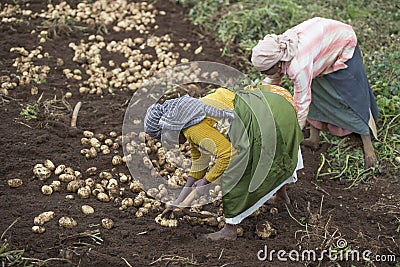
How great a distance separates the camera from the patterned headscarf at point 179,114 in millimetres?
2432

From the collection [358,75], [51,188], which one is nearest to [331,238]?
[358,75]

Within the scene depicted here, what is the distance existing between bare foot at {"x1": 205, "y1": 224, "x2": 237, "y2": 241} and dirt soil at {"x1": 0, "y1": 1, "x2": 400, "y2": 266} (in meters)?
0.04

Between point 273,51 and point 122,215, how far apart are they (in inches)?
49.4

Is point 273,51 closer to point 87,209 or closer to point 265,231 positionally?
point 265,231

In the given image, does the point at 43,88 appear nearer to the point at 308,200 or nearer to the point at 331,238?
the point at 308,200

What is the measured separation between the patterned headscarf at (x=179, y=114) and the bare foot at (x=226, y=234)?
1.98ft

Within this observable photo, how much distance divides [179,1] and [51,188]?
9.75 ft

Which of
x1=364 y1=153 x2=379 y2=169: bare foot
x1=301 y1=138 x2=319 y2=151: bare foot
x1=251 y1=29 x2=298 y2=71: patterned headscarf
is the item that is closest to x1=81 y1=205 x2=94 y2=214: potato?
x1=251 y1=29 x2=298 y2=71: patterned headscarf

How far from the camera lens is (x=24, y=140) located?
345cm

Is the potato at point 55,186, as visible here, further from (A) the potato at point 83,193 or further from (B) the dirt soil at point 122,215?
(A) the potato at point 83,193

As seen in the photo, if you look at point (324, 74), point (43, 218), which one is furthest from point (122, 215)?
point (324, 74)

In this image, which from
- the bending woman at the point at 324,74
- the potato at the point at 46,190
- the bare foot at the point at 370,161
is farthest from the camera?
the bare foot at the point at 370,161

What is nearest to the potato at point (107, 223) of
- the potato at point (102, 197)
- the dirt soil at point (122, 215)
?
the dirt soil at point (122, 215)

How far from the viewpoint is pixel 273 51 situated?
10.0ft
